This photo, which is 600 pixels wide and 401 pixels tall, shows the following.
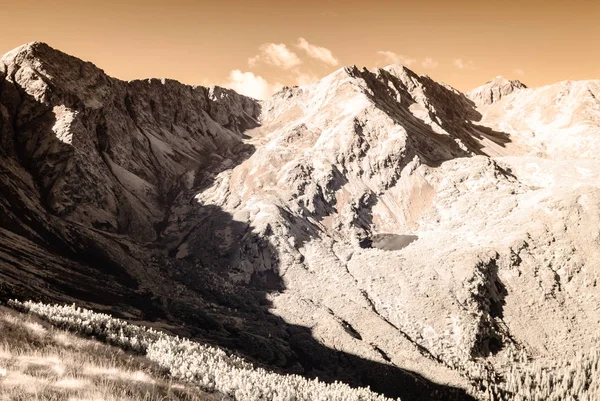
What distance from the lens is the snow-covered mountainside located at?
64.9 metres

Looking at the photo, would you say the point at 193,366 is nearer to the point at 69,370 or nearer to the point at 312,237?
the point at 69,370

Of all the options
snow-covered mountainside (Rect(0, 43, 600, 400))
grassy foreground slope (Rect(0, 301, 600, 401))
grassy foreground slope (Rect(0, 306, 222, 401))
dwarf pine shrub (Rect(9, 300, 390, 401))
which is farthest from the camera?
snow-covered mountainside (Rect(0, 43, 600, 400))

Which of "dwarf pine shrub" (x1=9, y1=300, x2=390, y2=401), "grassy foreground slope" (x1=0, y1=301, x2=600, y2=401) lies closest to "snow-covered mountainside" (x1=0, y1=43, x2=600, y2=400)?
"dwarf pine shrub" (x1=9, y1=300, x2=390, y2=401)

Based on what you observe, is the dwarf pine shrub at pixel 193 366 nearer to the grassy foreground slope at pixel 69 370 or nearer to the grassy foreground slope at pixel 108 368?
the grassy foreground slope at pixel 108 368

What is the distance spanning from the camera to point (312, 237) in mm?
97875

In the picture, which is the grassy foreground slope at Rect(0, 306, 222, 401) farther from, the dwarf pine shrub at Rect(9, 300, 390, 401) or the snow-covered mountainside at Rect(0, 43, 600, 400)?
the snow-covered mountainside at Rect(0, 43, 600, 400)

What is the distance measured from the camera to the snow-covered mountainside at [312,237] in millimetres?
64875

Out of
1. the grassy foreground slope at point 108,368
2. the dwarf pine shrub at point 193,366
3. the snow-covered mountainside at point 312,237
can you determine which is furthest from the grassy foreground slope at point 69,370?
the snow-covered mountainside at point 312,237

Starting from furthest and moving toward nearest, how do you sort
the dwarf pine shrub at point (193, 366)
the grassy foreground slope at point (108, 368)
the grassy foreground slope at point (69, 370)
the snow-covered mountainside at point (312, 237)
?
the snow-covered mountainside at point (312, 237) → the dwarf pine shrub at point (193, 366) → the grassy foreground slope at point (108, 368) → the grassy foreground slope at point (69, 370)

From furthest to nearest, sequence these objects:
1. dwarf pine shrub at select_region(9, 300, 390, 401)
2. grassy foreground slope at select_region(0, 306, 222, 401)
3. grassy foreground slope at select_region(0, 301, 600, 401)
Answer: dwarf pine shrub at select_region(9, 300, 390, 401), grassy foreground slope at select_region(0, 301, 600, 401), grassy foreground slope at select_region(0, 306, 222, 401)

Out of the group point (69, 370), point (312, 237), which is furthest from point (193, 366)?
point (312, 237)

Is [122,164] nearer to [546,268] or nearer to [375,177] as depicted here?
[375,177]

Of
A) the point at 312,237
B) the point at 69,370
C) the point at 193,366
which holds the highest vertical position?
the point at 312,237

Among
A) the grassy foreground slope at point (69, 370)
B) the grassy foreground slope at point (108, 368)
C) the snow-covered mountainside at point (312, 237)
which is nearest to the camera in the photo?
the grassy foreground slope at point (69, 370)
